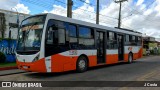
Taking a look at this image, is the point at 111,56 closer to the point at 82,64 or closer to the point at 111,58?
the point at 111,58

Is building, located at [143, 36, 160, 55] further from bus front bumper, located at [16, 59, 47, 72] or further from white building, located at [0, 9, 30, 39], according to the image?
bus front bumper, located at [16, 59, 47, 72]

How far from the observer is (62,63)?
12898 mm

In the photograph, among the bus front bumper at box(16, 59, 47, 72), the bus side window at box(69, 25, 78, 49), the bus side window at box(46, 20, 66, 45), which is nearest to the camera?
the bus front bumper at box(16, 59, 47, 72)

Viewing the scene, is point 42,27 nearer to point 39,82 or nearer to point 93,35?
point 39,82

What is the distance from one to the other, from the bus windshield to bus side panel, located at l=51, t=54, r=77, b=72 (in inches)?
44.4

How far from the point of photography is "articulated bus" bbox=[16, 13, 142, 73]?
11.9 m

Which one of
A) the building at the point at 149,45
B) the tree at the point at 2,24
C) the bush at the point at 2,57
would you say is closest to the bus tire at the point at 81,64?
the bush at the point at 2,57

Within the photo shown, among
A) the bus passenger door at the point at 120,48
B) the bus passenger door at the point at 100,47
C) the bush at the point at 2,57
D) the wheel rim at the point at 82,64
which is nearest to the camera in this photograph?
the wheel rim at the point at 82,64

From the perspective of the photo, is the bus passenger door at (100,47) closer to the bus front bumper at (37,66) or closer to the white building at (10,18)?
the bus front bumper at (37,66)

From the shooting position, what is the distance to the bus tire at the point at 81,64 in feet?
47.2

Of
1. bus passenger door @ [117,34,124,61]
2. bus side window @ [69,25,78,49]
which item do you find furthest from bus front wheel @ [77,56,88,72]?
bus passenger door @ [117,34,124,61]

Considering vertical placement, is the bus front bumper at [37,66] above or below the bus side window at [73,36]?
below

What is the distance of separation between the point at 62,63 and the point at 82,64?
2.17 metres

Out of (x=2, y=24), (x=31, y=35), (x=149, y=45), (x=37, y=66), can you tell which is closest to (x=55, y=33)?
(x=31, y=35)
